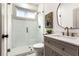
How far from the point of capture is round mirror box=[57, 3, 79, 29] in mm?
1710

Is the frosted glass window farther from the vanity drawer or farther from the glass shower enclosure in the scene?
the vanity drawer

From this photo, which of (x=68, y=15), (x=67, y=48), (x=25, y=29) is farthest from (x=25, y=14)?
(x=67, y=48)

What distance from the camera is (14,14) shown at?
106 inches

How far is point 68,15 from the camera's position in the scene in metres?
1.89

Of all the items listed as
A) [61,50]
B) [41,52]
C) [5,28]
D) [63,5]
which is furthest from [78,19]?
[5,28]

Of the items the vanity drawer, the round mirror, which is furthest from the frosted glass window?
the vanity drawer

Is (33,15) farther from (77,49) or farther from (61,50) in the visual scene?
(77,49)

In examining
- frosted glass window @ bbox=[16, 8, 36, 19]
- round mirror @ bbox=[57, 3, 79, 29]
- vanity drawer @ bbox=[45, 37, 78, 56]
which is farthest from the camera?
frosted glass window @ bbox=[16, 8, 36, 19]

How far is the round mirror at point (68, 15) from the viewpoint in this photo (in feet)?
5.61

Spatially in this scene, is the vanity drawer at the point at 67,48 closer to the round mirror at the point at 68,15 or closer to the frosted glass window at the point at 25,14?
the round mirror at the point at 68,15

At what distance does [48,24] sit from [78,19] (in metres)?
1.07

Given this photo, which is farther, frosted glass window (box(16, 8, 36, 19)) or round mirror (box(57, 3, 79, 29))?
frosted glass window (box(16, 8, 36, 19))

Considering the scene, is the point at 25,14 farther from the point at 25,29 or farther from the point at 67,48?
the point at 67,48

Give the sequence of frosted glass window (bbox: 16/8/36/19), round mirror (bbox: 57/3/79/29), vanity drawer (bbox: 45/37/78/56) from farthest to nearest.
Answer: frosted glass window (bbox: 16/8/36/19) < round mirror (bbox: 57/3/79/29) < vanity drawer (bbox: 45/37/78/56)
